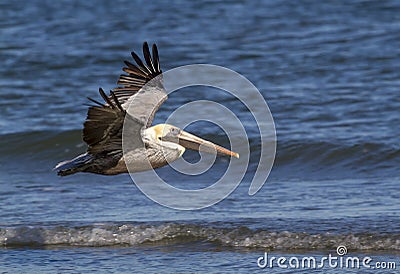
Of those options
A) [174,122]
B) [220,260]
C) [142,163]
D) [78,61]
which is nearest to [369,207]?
[220,260]

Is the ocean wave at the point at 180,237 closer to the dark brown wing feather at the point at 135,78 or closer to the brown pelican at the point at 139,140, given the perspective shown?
the brown pelican at the point at 139,140

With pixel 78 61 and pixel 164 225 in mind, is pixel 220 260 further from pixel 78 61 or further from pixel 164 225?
pixel 78 61

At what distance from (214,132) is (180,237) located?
4.32 meters

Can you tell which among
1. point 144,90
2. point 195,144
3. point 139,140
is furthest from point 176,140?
point 144,90

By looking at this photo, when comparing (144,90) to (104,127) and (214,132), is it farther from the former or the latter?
(214,132)

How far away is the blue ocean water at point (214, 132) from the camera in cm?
838

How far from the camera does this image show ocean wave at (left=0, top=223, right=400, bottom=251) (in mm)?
8188

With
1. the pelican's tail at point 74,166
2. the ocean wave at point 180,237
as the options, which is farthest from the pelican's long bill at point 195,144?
the ocean wave at point 180,237

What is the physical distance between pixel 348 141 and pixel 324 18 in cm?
716

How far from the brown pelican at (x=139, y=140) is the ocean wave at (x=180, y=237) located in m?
1.07

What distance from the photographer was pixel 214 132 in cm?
1279

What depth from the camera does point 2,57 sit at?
17.0 metres

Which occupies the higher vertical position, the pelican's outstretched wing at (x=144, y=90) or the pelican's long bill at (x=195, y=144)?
the pelican's outstretched wing at (x=144, y=90)

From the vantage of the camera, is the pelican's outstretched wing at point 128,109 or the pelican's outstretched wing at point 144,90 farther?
the pelican's outstretched wing at point 144,90
